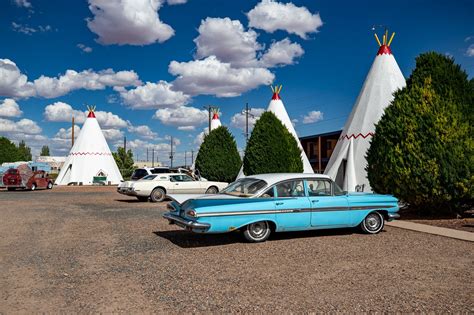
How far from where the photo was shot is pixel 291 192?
8.06 metres

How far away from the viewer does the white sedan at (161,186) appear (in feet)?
56.4

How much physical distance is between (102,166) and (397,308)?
35.0 m

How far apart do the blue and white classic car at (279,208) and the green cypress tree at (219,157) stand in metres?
18.4

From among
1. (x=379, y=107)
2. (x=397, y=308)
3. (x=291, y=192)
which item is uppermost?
(x=379, y=107)

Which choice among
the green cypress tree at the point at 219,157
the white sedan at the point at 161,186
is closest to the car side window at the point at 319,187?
the white sedan at the point at 161,186

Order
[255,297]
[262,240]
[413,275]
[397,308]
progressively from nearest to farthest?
[397,308], [255,297], [413,275], [262,240]

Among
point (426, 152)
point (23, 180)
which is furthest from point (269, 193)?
point (23, 180)

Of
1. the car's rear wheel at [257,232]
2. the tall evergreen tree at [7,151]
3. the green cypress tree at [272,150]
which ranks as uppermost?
the tall evergreen tree at [7,151]

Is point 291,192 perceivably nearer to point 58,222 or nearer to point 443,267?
point 443,267

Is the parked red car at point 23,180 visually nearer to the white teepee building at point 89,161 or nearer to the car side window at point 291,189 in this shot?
the white teepee building at point 89,161

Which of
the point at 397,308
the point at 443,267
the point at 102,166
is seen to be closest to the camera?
the point at 397,308

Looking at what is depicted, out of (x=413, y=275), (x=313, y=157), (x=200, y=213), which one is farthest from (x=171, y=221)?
(x=313, y=157)

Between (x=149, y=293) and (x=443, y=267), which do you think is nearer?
(x=149, y=293)

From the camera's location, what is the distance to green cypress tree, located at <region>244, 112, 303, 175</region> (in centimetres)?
1823
